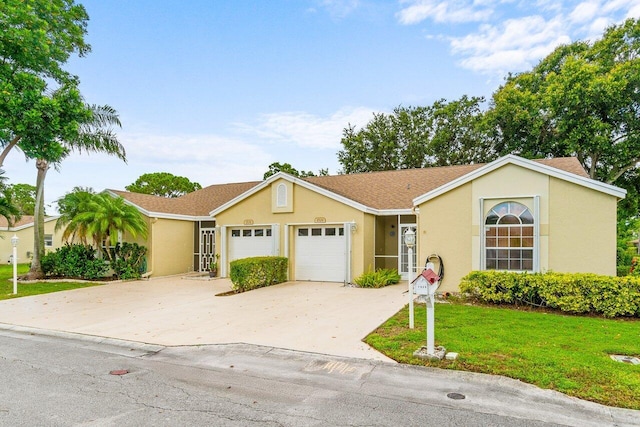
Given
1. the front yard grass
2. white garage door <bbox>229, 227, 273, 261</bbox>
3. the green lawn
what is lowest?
the green lawn

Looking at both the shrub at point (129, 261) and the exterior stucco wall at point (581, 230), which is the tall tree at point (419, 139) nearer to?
the exterior stucco wall at point (581, 230)

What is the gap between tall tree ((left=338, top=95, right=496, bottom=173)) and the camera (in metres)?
29.4

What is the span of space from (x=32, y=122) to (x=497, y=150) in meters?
25.5

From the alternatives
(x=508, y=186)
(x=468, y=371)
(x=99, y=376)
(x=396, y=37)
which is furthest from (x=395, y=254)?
(x=99, y=376)

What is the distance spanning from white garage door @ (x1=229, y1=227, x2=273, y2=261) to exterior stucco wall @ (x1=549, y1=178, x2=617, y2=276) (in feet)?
33.8

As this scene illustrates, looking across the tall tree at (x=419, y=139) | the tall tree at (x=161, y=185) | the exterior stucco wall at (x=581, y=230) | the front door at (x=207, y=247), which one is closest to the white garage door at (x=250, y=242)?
the front door at (x=207, y=247)

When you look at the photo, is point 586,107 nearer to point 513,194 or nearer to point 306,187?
point 513,194

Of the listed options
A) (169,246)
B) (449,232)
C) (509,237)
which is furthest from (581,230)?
(169,246)

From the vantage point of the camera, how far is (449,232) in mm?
12203

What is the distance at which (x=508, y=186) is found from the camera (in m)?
11.5

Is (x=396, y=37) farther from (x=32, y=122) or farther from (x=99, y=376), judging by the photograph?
(x=99, y=376)

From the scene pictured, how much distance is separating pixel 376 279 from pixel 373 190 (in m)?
5.53

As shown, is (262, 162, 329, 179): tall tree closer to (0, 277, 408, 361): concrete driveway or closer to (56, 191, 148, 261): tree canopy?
(56, 191, 148, 261): tree canopy

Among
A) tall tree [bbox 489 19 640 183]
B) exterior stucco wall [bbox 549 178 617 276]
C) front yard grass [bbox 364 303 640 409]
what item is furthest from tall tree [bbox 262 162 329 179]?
front yard grass [bbox 364 303 640 409]
